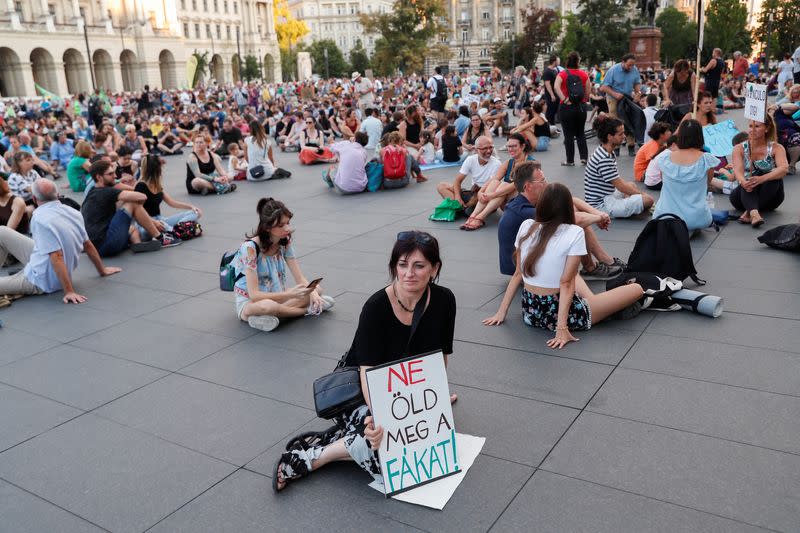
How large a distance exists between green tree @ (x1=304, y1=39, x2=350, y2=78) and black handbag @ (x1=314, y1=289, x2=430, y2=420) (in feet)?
270

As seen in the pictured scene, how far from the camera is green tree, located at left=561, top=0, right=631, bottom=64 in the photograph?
2229 inches

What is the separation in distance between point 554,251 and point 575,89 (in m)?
8.71

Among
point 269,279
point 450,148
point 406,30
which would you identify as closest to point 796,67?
point 450,148

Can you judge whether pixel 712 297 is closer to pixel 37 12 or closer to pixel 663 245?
pixel 663 245

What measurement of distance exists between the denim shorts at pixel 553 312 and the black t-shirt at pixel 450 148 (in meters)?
10.3

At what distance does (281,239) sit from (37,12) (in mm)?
79503

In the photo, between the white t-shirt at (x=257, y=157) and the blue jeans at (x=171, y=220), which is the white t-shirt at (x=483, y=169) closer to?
the blue jeans at (x=171, y=220)

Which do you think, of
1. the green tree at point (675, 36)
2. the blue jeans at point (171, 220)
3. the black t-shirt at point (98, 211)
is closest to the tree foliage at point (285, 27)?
the green tree at point (675, 36)

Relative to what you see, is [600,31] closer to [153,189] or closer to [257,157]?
[257,157]

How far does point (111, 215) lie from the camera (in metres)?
9.08

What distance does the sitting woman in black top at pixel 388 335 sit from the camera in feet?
11.2

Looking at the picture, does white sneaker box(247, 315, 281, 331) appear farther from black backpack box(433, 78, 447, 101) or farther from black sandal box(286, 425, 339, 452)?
black backpack box(433, 78, 447, 101)

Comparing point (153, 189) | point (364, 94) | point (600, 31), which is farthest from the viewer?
point (600, 31)

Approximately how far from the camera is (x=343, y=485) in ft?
11.9
